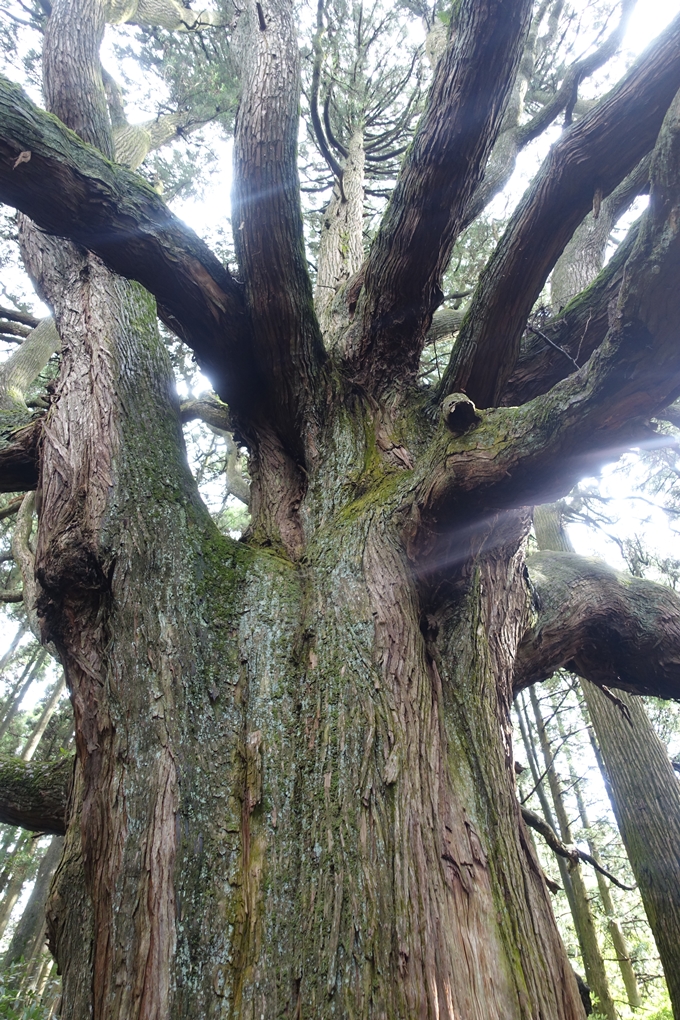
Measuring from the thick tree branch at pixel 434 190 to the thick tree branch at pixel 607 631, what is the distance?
A: 1349 mm

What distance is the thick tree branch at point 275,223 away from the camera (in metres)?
2.27

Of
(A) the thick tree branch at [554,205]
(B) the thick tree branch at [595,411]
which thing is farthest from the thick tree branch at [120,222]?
(B) the thick tree branch at [595,411]

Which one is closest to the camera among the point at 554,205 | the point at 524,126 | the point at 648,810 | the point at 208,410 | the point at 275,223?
the point at 554,205

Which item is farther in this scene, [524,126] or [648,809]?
[648,809]

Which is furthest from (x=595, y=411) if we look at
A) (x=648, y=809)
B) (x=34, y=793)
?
(x=648, y=809)

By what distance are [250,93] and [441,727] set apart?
2.72 metres

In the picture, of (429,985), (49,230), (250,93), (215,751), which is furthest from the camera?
(250,93)

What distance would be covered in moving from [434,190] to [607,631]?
2.13m

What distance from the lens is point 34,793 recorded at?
2.19 metres

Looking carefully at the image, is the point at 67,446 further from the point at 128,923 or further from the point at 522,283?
the point at 522,283

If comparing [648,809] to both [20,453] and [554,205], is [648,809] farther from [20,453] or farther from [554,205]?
[20,453]

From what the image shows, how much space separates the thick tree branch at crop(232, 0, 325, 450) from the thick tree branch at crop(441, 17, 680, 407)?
733 millimetres

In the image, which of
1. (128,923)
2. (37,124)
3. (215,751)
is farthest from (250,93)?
(128,923)

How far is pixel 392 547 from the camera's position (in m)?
2.01
